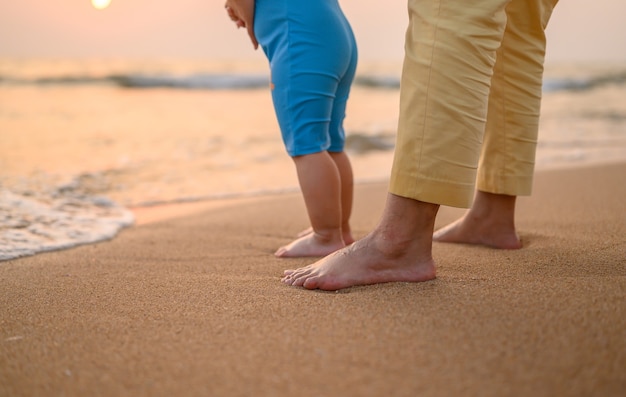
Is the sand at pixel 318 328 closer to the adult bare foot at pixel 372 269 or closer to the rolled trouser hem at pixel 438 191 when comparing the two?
the adult bare foot at pixel 372 269

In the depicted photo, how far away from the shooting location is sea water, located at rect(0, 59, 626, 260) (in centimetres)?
297

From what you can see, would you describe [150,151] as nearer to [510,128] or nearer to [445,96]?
[510,128]

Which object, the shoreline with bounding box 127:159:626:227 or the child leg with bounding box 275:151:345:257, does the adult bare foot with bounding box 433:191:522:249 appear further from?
the shoreline with bounding box 127:159:626:227

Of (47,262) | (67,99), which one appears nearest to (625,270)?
(47,262)

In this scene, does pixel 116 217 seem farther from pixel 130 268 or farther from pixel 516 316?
pixel 516 316

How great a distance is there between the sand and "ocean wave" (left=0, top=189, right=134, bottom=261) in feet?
0.98

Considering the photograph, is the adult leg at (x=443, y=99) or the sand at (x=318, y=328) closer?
the sand at (x=318, y=328)

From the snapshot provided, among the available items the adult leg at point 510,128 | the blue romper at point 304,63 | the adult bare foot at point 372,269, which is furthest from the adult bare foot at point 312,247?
the adult bare foot at point 372,269

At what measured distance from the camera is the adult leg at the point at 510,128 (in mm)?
1926

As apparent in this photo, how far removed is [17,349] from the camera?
123 cm

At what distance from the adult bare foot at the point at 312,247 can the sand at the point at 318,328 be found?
0.10 m

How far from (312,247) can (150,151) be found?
3219 mm

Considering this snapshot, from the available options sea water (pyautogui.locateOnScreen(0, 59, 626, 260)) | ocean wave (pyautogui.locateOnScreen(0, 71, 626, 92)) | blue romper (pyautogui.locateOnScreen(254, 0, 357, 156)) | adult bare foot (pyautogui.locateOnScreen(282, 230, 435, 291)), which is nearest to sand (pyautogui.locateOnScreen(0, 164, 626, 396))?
adult bare foot (pyautogui.locateOnScreen(282, 230, 435, 291))

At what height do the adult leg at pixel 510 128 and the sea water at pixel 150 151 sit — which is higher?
the adult leg at pixel 510 128
